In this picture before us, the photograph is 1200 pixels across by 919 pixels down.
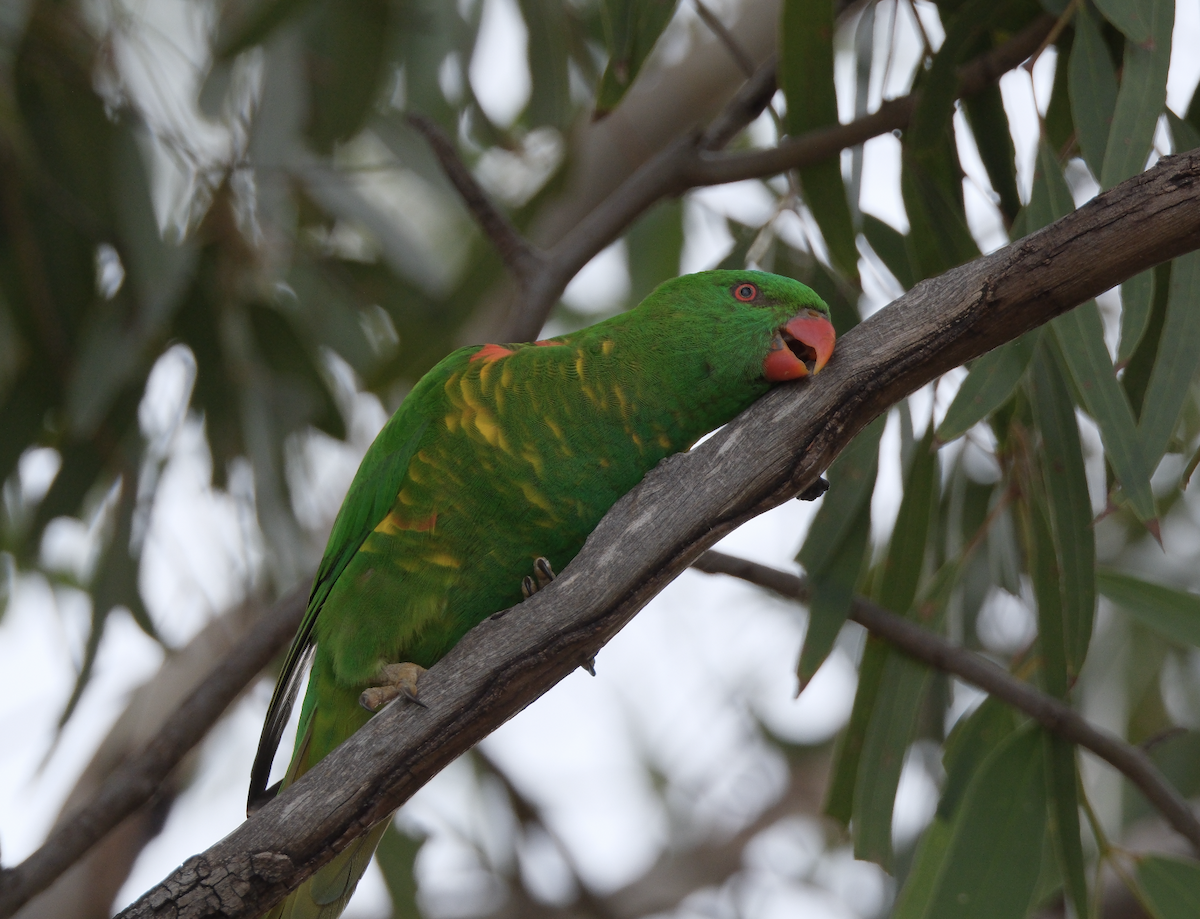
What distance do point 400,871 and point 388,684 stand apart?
1.58 meters

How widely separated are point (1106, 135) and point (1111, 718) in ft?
11.1

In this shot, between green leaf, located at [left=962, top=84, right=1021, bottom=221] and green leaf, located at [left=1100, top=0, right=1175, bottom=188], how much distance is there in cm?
40

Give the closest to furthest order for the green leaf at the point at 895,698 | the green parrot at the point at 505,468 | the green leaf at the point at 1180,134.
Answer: the green parrot at the point at 505,468 < the green leaf at the point at 1180,134 < the green leaf at the point at 895,698

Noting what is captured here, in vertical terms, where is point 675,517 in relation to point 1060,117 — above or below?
below

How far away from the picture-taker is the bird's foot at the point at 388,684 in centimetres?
203

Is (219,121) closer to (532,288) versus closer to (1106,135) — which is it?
(532,288)

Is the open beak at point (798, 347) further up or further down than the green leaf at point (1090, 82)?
further down

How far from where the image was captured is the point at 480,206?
2494 mm

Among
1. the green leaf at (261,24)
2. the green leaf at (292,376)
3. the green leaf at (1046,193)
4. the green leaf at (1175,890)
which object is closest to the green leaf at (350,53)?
the green leaf at (261,24)

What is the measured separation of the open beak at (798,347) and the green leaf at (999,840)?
1043 millimetres

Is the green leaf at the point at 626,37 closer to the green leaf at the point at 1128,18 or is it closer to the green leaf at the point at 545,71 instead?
the green leaf at the point at 1128,18

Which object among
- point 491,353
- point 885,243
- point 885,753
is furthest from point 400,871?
point 885,243

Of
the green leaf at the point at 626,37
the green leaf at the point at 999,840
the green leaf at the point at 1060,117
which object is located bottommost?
the green leaf at the point at 999,840

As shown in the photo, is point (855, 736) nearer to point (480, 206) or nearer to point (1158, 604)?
point (1158, 604)
